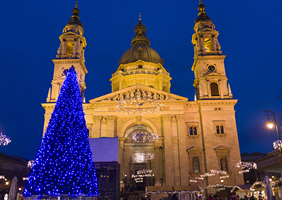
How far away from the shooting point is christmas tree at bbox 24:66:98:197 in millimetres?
13977

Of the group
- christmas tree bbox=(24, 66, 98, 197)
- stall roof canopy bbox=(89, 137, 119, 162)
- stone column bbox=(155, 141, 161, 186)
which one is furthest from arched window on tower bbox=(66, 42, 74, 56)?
christmas tree bbox=(24, 66, 98, 197)

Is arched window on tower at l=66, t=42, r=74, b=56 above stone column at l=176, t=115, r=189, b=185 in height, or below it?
above

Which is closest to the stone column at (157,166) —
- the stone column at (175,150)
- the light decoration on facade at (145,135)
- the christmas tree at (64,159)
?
the light decoration on facade at (145,135)

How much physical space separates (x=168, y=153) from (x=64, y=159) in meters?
21.5

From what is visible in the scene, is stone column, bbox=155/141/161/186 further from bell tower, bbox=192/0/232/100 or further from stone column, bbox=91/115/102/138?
bell tower, bbox=192/0/232/100

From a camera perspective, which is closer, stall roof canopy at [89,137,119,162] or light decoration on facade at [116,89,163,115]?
stall roof canopy at [89,137,119,162]

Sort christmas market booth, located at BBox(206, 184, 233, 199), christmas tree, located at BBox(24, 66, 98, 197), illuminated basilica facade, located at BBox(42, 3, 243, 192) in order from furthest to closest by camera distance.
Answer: illuminated basilica facade, located at BBox(42, 3, 243, 192), christmas market booth, located at BBox(206, 184, 233, 199), christmas tree, located at BBox(24, 66, 98, 197)

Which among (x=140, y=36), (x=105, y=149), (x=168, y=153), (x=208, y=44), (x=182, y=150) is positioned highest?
(x=140, y=36)

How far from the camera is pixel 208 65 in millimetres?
40250

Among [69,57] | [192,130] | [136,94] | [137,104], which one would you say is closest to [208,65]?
[192,130]

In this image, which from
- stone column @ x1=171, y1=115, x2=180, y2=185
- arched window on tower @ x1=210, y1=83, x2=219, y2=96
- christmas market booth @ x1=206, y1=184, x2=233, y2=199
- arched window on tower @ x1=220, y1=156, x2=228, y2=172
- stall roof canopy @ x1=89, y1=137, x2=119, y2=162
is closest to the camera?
stall roof canopy @ x1=89, y1=137, x2=119, y2=162

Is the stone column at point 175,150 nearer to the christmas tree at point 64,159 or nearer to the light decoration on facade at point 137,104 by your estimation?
the light decoration on facade at point 137,104

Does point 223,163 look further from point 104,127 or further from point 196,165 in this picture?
point 104,127

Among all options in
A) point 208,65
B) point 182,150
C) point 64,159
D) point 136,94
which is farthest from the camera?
point 208,65
